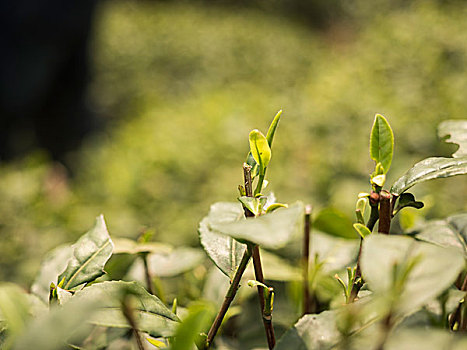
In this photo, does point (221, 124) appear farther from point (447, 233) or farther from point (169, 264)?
point (447, 233)

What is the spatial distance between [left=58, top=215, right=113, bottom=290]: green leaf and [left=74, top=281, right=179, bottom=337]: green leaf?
7 centimetres

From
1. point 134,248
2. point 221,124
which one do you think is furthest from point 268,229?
point 221,124

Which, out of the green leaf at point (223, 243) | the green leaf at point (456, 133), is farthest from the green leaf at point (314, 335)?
the green leaf at point (456, 133)

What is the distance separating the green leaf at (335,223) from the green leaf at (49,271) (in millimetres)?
323

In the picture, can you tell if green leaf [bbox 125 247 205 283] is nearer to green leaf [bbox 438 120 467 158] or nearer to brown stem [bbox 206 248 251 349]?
brown stem [bbox 206 248 251 349]

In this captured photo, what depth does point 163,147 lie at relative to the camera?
9.50ft

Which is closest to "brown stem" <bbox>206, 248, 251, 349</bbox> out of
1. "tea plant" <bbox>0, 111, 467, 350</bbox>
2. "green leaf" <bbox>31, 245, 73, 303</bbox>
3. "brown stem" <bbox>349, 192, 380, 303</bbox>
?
"tea plant" <bbox>0, 111, 467, 350</bbox>

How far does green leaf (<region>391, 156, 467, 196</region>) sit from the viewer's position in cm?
40

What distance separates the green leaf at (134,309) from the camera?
367 mm

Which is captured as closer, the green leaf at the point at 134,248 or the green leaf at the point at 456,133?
the green leaf at the point at 456,133

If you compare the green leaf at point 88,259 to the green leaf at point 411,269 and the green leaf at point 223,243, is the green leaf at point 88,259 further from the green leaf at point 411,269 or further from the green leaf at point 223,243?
the green leaf at point 411,269

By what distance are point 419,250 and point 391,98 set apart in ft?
8.51

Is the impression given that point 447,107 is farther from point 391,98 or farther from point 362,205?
point 362,205

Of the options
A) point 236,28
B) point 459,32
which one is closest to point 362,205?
point 459,32
